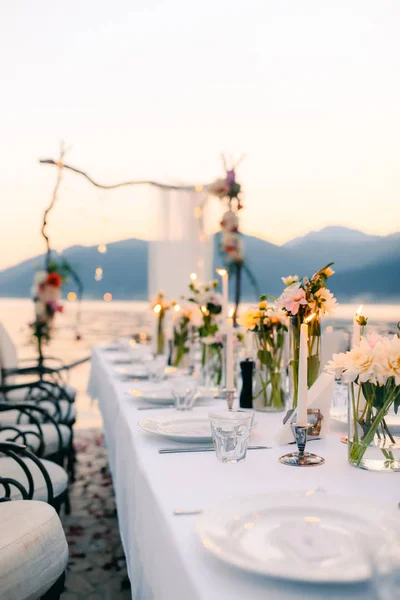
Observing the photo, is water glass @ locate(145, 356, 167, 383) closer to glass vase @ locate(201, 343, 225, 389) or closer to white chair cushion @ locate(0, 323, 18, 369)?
glass vase @ locate(201, 343, 225, 389)

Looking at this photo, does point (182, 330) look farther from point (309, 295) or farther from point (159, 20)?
point (159, 20)

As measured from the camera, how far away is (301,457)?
133 cm

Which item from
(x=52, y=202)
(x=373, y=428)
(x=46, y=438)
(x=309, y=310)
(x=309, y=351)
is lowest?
(x=46, y=438)

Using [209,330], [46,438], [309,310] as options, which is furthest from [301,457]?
[46,438]

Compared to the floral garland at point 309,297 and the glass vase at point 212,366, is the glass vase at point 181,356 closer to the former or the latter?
the glass vase at point 212,366

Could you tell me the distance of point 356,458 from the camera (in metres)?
1.28

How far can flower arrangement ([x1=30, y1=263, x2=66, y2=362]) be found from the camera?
4.85 metres

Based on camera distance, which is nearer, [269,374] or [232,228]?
[269,374]

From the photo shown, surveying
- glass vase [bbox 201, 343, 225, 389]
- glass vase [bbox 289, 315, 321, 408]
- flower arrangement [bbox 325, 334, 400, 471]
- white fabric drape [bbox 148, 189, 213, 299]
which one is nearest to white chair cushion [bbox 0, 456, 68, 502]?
glass vase [bbox 201, 343, 225, 389]

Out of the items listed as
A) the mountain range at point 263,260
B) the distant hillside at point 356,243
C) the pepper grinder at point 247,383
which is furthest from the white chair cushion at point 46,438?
the distant hillside at point 356,243

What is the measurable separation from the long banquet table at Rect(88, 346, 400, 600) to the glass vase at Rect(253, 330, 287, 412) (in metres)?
0.14

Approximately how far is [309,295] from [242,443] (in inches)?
18.2

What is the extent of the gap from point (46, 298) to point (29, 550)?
365 cm

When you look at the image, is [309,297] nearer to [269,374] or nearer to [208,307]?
[269,374]
